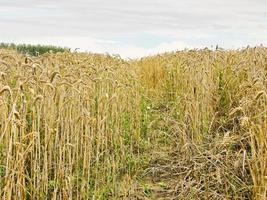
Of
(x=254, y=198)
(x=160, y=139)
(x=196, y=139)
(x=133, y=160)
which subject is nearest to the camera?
(x=254, y=198)

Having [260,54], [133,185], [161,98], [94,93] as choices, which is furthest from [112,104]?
[161,98]

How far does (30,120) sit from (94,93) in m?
1.23

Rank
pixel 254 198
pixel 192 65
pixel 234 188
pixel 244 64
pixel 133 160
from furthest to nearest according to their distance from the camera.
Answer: pixel 192 65 < pixel 244 64 < pixel 133 160 < pixel 234 188 < pixel 254 198

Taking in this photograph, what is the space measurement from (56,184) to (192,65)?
3.74 meters

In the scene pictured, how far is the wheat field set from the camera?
122 inches

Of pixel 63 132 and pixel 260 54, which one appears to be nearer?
pixel 63 132

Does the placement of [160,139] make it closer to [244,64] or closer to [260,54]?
[244,64]

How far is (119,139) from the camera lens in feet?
15.2

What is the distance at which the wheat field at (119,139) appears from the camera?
10.2ft

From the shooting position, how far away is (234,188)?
3.42 meters

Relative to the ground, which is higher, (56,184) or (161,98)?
(161,98)

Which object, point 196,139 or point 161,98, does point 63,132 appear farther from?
point 161,98

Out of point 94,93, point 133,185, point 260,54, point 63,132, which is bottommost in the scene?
point 133,185

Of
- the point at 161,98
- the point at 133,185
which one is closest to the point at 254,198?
the point at 133,185
